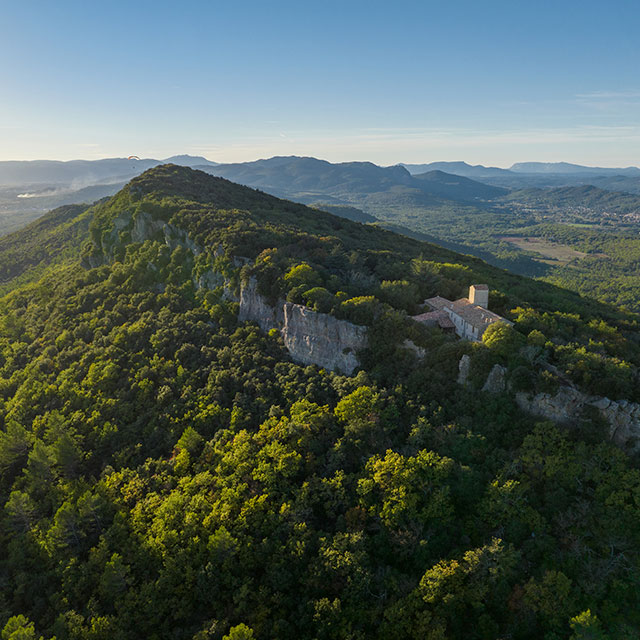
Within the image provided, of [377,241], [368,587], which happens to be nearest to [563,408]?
[368,587]

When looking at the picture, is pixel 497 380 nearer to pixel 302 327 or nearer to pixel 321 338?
pixel 321 338

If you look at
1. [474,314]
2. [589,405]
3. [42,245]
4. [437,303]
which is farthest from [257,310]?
[42,245]

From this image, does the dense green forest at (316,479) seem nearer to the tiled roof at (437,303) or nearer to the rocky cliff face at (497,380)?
the rocky cliff face at (497,380)

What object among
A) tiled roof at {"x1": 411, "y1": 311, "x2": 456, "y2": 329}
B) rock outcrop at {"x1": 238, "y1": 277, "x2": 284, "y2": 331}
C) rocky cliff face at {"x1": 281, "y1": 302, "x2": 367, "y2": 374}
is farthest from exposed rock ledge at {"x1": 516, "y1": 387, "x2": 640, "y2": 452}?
rock outcrop at {"x1": 238, "y1": 277, "x2": 284, "y2": 331}

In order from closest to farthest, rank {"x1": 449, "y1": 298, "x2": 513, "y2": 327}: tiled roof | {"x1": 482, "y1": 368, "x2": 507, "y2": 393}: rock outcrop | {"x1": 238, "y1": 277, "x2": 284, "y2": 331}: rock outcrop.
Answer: {"x1": 482, "y1": 368, "x2": 507, "y2": 393}: rock outcrop, {"x1": 449, "y1": 298, "x2": 513, "y2": 327}: tiled roof, {"x1": 238, "y1": 277, "x2": 284, "y2": 331}: rock outcrop

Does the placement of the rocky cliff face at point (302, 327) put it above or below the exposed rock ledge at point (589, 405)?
above

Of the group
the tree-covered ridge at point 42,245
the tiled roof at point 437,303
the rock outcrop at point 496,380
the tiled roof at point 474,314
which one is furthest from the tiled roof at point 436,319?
the tree-covered ridge at point 42,245

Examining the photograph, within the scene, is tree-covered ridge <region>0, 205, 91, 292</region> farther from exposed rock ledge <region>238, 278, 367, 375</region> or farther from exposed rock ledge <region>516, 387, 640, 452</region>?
exposed rock ledge <region>516, 387, 640, 452</region>
